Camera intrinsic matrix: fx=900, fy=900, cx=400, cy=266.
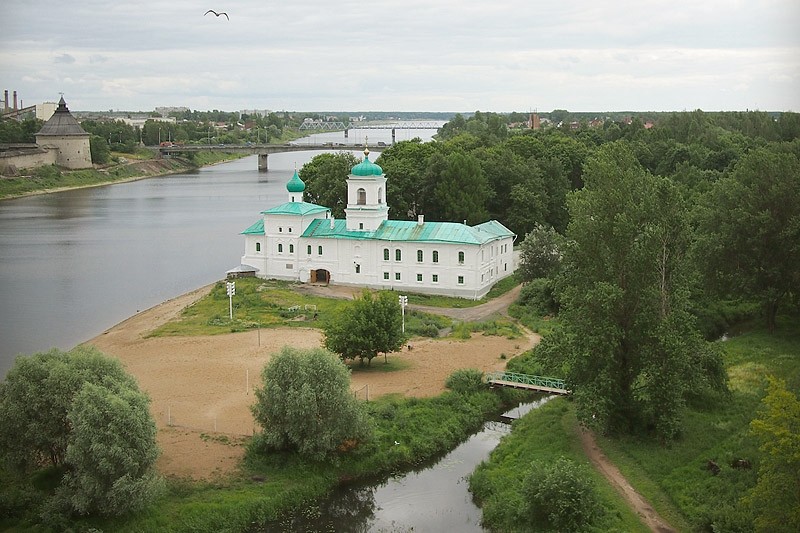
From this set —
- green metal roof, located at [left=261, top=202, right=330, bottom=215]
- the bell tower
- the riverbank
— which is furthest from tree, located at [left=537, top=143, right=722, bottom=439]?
the riverbank

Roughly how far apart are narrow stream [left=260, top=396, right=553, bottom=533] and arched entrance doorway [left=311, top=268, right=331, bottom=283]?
20049 mm

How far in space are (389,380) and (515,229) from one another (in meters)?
A: 24.4

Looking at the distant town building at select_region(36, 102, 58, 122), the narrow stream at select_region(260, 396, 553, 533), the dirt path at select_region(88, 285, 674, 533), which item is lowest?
the narrow stream at select_region(260, 396, 553, 533)

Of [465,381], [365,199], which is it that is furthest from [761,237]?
[365,199]

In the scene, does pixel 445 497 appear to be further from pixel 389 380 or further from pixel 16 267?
pixel 16 267

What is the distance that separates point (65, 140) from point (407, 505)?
8391cm

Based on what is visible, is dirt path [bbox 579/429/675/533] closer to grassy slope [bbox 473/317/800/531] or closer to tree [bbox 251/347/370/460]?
grassy slope [bbox 473/317/800/531]

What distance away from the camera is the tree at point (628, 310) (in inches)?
863

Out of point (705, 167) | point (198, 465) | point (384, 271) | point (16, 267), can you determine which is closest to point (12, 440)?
point (198, 465)

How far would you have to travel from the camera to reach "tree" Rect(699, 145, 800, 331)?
31.4 metres

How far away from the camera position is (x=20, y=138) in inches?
3711

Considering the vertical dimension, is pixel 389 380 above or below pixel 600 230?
below

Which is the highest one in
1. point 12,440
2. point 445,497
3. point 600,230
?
point 600,230

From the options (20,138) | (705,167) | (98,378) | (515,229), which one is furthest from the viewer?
(20,138)
